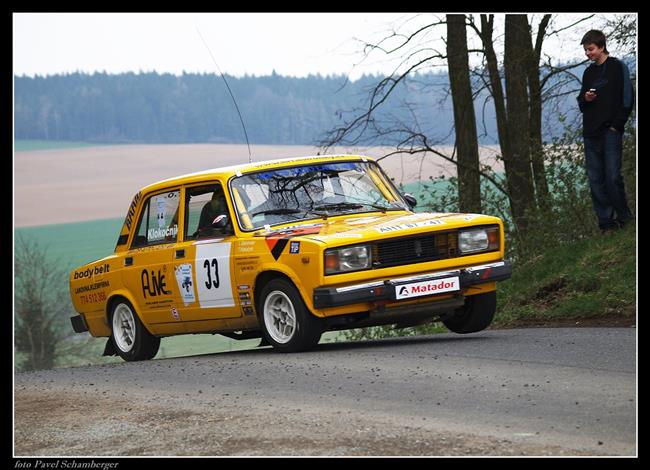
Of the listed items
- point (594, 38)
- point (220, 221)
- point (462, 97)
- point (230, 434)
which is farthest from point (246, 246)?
point (462, 97)

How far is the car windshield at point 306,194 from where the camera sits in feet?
38.9

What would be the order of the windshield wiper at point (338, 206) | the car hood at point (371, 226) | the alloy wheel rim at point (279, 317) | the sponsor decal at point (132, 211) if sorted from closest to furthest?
the car hood at point (371, 226) → the alloy wheel rim at point (279, 317) → the windshield wiper at point (338, 206) → the sponsor decal at point (132, 211)

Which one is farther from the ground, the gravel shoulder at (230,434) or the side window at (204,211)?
the side window at (204,211)

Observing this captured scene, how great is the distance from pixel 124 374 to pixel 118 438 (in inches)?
145

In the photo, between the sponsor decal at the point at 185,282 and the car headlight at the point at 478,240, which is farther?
the sponsor decal at the point at 185,282

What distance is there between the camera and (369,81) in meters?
26.0

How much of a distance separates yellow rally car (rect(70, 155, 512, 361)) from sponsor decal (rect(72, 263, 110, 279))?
0.12ft

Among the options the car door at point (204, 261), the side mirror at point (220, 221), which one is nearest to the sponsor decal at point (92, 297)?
the car door at point (204, 261)

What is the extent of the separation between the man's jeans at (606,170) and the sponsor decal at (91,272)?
5.61 m

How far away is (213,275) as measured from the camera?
12.0 meters

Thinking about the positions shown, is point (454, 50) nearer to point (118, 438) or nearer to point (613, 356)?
point (613, 356)

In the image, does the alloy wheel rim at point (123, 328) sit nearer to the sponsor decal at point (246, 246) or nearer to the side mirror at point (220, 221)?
the side mirror at point (220, 221)

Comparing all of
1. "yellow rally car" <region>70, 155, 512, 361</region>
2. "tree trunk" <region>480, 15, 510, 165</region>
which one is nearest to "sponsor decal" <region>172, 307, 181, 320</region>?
"yellow rally car" <region>70, 155, 512, 361</region>

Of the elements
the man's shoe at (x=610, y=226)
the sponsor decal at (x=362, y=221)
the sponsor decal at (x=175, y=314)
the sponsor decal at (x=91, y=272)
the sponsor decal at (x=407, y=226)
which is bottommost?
the sponsor decal at (x=175, y=314)
